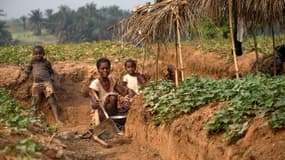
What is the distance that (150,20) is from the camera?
9.24 meters

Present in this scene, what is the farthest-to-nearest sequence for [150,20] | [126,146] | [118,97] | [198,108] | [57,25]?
[57,25]
[118,97]
[150,20]
[126,146]
[198,108]

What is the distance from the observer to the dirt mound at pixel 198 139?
4.65 meters

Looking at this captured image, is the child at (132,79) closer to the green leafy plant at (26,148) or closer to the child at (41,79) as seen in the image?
the child at (41,79)

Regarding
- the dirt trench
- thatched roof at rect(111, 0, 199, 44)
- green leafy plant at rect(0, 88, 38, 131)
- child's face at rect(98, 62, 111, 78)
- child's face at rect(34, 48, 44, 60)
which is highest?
thatched roof at rect(111, 0, 199, 44)

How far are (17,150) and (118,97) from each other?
5.49 m

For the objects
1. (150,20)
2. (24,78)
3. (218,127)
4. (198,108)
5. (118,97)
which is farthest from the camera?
(24,78)

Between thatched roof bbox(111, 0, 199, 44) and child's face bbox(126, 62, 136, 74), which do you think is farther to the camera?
child's face bbox(126, 62, 136, 74)

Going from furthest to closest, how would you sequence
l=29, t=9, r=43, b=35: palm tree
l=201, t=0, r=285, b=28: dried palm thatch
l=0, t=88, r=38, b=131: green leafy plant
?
1. l=29, t=9, r=43, b=35: palm tree
2. l=201, t=0, r=285, b=28: dried palm thatch
3. l=0, t=88, r=38, b=131: green leafy plant

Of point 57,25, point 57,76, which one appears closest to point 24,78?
point 57,76

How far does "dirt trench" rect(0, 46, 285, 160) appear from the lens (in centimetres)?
491

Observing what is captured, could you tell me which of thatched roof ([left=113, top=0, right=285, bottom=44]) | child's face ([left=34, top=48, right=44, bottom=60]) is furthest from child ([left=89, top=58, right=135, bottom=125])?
child's face ([left=34, top=48, right=44, bottom=60])

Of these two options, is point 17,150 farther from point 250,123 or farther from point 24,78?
point 24,78

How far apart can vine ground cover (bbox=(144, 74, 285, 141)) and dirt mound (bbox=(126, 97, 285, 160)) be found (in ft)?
0.36

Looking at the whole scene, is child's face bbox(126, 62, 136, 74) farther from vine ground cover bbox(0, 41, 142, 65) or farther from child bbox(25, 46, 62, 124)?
vine ground cover bbox(0, 41, 142, 65)
